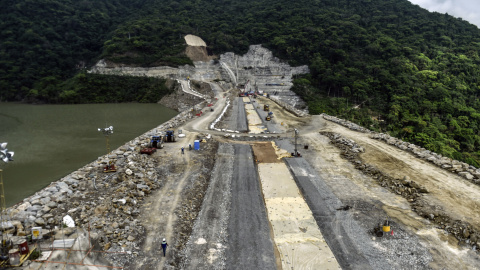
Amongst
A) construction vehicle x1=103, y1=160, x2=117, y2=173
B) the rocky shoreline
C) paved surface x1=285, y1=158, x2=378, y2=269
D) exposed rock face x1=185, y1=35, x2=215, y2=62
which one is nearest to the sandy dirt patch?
paved surface x1=285, y1=158, x2=378, y2=269

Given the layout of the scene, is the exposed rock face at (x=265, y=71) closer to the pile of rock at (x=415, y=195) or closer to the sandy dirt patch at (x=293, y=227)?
the pile of rock at (x=415, y=195)

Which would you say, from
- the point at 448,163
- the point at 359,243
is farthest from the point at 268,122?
the point at 359,243

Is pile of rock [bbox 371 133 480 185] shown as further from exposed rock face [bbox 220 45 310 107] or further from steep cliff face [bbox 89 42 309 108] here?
exposed rock face [bbox 220 45 310 107]

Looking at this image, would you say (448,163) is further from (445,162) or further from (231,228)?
(231,228)

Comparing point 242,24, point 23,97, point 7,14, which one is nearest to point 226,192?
point 23,97

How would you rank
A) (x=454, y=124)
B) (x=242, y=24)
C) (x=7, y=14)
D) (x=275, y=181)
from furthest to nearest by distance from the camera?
1. (x=242, y=24)
2. (x=7, y=14)
3. (x=454, y=124)
4. (x=275, y=181)

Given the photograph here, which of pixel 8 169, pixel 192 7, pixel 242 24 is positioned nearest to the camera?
pixel 8 169

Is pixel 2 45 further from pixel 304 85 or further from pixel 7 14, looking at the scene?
pixel 304 85

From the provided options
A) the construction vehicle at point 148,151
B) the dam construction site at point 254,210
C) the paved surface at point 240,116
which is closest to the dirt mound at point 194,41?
the paved surface at point 240,116
